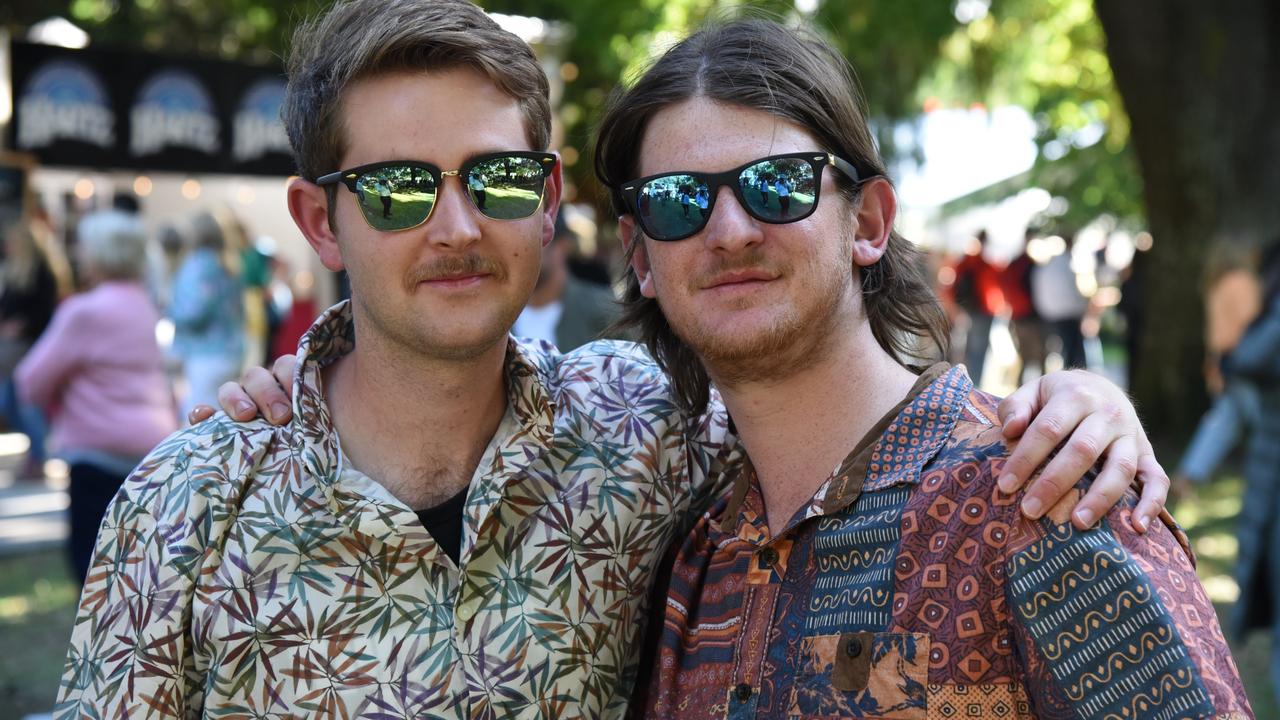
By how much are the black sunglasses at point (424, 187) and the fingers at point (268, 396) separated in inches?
16.4

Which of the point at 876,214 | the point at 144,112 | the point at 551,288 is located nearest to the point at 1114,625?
the point at 876,214

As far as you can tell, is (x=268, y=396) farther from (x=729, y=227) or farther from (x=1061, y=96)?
(x=1061, y=96)

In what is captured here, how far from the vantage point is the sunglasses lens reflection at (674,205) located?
250 cm

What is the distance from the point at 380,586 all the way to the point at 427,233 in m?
0.70

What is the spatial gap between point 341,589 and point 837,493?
3.06 ft

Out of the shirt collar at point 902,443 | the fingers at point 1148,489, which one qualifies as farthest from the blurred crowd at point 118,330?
the fingers at point 1148,489

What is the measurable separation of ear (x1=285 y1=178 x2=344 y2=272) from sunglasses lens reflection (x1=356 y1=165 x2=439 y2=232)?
23 cm

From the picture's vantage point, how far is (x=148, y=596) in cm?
239

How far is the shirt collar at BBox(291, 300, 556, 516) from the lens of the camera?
8.36 ft

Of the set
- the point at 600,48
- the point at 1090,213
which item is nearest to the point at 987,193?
the point at 1090,213

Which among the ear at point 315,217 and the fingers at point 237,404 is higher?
the ear at point 315,217

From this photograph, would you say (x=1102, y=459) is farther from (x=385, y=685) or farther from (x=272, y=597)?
(x=272, y=597)

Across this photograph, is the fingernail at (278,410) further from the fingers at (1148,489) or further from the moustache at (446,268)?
the fingers at (1148,489)

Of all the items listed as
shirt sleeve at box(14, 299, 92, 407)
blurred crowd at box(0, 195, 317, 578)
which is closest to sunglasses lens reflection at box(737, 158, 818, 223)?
blurred crowd at box(0, 195, 317, 578)
